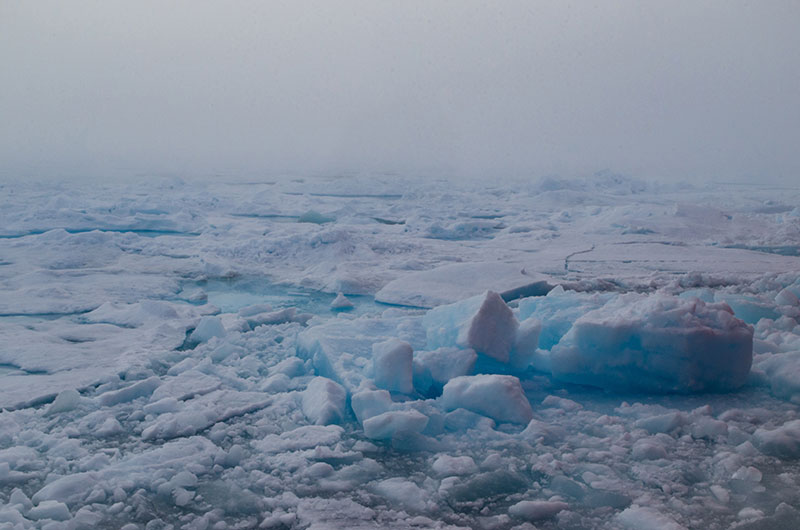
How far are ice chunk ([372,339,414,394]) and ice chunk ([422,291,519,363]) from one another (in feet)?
1.20

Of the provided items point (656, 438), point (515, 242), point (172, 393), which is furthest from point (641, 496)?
point (515, 242)

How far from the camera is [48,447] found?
2.53 m

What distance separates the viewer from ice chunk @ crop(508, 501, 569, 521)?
6.72ft

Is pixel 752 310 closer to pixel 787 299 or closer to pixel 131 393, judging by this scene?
pixel 787 299

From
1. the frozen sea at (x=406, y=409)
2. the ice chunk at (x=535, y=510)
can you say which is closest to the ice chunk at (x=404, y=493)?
the frozen sea at (x=406, y=409)

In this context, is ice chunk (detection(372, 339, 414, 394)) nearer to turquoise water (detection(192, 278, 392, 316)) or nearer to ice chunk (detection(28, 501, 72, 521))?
ice chunk (detection(28, 501, 72, 521))

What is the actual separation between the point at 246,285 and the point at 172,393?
326 cm

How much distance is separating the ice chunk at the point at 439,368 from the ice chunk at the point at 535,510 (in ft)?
3.39

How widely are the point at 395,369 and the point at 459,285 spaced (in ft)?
8.89

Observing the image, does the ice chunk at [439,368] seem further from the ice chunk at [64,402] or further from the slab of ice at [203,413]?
the ice chunk at [64,402]

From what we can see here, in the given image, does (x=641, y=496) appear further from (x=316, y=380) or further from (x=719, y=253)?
(x=719, y=253)

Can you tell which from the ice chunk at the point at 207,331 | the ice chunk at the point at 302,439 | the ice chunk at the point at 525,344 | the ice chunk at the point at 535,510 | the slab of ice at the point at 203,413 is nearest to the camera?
the ice chunk at the point at 535,510

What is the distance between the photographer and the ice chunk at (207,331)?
417cm

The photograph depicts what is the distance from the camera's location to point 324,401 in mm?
2842
